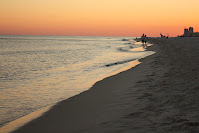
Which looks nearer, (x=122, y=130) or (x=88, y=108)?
(x=122, y=130)

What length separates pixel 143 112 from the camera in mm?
6133

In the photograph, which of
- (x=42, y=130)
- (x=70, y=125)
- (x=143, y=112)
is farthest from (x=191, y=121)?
(x=42, y=130)

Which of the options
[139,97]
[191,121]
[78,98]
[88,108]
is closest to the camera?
[191,121]

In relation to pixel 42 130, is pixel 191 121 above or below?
above

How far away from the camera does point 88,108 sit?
7125 mm

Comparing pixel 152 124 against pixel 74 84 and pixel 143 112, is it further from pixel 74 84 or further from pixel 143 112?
pixel 74 84

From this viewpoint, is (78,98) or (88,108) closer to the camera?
(88,108)

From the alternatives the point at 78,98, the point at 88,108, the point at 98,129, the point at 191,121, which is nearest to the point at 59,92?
→ the point at 78,98

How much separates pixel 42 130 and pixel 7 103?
147 inches

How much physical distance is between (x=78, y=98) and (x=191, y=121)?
4.79 metres

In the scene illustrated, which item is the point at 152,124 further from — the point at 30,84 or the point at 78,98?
the point at 30,84

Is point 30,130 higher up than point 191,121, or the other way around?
point 191,121

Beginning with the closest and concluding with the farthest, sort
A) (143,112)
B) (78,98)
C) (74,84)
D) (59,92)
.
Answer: (143,112) → (78,98) → (59,92) → (74,84)

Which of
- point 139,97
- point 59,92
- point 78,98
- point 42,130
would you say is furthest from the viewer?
point 59,92
